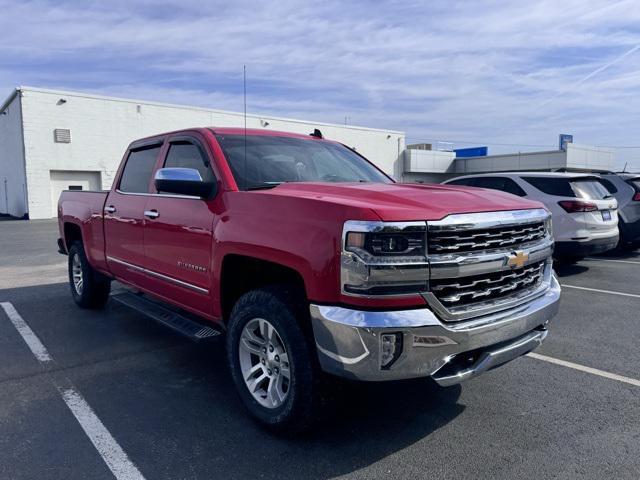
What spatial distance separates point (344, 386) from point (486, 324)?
35.6 inches

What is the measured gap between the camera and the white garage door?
25.3 metres

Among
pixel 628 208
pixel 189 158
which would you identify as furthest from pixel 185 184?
pixel 628 208

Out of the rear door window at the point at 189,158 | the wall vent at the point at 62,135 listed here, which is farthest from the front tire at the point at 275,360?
the wall vent at the point at 62,135

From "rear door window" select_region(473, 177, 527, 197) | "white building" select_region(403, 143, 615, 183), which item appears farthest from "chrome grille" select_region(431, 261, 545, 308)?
"white building" select_region(403, 143, 615, 183)

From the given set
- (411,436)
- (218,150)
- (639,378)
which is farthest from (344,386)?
(639,378)

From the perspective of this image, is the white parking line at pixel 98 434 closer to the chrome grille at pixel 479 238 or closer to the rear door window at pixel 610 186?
the chrome grille at pixel 479 238

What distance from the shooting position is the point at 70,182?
25891mm

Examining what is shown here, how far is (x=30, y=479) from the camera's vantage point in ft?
9.16

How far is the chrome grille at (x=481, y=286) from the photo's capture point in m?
2.85

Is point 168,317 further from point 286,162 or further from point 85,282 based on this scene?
point 85,282

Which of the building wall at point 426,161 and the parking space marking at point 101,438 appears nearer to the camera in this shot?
the parking space marking at point 101,438

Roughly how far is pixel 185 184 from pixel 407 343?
193 centimetres

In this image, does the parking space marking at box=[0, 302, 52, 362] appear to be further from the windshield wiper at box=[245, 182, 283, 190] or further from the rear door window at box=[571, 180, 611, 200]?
the rear door window at box=[571, 180, 611, 200]

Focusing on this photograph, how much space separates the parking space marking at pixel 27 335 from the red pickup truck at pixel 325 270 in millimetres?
1161
